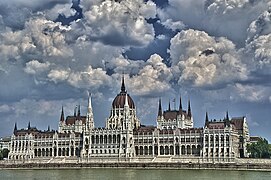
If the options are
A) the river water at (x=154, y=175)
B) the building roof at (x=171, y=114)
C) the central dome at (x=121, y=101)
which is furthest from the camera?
the building roof at (x=171, y=114)

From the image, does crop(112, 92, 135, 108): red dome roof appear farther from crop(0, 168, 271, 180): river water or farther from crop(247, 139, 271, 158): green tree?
crop(0, 168, 271, 180): river water

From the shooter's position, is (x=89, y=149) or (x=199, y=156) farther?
→ (x=89, y=149)

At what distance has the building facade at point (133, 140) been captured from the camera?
474 ft

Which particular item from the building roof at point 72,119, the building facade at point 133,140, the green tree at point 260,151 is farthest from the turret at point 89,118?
the green tree at point 260,151

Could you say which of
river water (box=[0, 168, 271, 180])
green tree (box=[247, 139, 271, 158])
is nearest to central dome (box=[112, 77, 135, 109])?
green tree (box=[247, 139, 271, 158])

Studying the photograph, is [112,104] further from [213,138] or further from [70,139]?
[213,138]

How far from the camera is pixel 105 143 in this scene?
158 meters

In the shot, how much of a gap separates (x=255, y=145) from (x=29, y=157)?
252ft

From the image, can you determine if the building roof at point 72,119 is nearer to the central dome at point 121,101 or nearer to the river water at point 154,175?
the central dome at point 121,101

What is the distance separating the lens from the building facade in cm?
14438

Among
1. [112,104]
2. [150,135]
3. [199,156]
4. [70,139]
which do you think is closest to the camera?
[199,156]

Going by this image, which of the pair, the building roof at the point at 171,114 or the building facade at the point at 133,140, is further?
the building roof at the point at 171,114

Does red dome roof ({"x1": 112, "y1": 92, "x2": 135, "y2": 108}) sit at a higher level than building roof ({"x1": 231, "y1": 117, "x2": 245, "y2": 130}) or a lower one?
higher

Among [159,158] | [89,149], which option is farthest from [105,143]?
[159,158]
